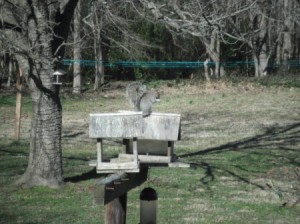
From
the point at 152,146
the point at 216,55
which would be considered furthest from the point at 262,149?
the point at 216,55

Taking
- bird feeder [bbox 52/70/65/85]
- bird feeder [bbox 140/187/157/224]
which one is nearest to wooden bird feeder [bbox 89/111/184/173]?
bird feeder [bbox 140/187/157/224]

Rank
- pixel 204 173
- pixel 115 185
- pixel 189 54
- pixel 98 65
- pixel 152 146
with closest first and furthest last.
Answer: pixel 115 185
pixel 152 146
pixel 204 173
pixel 98 65
pixel 189 54

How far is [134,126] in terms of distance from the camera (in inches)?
199

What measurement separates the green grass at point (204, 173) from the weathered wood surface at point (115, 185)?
9.80 feet

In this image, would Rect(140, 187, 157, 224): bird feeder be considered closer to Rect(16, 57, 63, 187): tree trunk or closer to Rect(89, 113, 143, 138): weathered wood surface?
Rect(89, 113, 143, 138): weathered wood surface

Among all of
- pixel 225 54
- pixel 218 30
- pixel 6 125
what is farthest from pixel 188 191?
pixel 225 54

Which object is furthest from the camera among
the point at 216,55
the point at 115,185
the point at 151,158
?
the point at 216,55

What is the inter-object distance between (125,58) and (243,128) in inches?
765

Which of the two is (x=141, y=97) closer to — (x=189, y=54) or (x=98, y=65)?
(x=98, y=65)

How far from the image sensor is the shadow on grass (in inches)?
467

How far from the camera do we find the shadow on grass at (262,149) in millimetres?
11852

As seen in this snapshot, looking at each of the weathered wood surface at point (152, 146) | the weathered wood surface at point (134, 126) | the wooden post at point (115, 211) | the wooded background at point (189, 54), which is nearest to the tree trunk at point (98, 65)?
the wooded background at point (189, 54)

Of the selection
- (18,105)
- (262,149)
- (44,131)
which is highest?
(44,131)

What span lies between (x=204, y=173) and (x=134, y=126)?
668 centimetres
